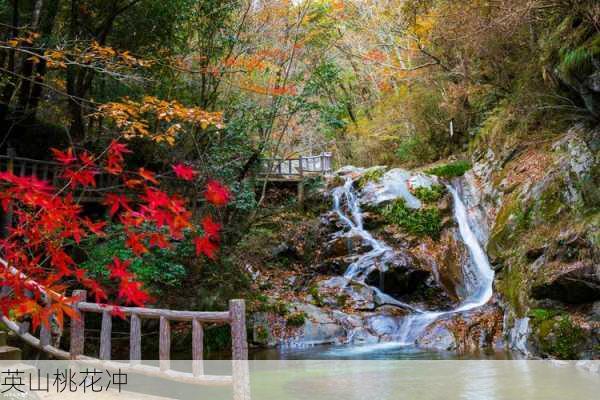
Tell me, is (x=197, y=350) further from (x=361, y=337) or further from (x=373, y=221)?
(x=373, y=221)

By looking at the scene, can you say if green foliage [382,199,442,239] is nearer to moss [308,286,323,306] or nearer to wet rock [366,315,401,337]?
moss [308,286,323,306]

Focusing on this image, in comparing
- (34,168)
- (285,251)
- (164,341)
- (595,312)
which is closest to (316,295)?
(285,251)

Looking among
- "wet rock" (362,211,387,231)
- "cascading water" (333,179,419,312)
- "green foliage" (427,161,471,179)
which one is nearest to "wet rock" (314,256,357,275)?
"cascading water" (333,179,419,312)

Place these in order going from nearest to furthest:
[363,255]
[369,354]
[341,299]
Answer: [369,354] → [341,299] → [363,255]

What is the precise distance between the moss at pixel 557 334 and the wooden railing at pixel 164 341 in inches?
216

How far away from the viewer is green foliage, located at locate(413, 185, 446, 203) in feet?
46.4

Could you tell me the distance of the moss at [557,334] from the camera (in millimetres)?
7246

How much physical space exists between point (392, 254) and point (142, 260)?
6.21 meters

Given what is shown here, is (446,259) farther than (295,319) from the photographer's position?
Yes

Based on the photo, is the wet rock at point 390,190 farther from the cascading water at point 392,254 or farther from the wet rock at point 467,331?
the wet rock at point 467,331

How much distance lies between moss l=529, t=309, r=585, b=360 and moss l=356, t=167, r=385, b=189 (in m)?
8.19

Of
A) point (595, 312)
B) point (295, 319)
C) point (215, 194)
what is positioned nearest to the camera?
point (215, 194)

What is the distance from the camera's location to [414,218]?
533 inches

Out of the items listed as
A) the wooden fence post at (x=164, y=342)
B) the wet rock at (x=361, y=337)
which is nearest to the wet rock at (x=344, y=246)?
the wet rock at (x=361, y=337)
